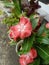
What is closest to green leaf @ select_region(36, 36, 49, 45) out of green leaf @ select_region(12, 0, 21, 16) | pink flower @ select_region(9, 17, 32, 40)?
pink flower @ select_region(9, 17, 32, 40)

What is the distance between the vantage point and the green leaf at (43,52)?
170cm

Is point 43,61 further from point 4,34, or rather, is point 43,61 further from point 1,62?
point 4,34

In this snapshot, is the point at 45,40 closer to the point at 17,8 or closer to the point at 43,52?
the point at 43,52

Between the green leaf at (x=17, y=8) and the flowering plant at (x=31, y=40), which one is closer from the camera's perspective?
the flowering plant at (x=31, y=40)

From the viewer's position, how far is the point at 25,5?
2.33 meters

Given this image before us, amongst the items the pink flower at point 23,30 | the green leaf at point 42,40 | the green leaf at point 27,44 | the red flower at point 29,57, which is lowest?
the red flower at point 29,57

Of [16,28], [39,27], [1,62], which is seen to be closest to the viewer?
[16,28]

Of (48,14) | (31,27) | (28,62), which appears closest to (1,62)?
(28,62)

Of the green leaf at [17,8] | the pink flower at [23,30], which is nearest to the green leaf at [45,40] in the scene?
the pink flower at [23,30]

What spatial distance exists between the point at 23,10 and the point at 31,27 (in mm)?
620

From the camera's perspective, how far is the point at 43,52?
1735mm

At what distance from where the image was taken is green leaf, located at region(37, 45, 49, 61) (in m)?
1.70

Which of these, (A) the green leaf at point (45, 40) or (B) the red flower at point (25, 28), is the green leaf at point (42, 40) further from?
(B) the red flower at point (25, 28)

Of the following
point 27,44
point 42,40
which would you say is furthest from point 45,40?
point 27,44
